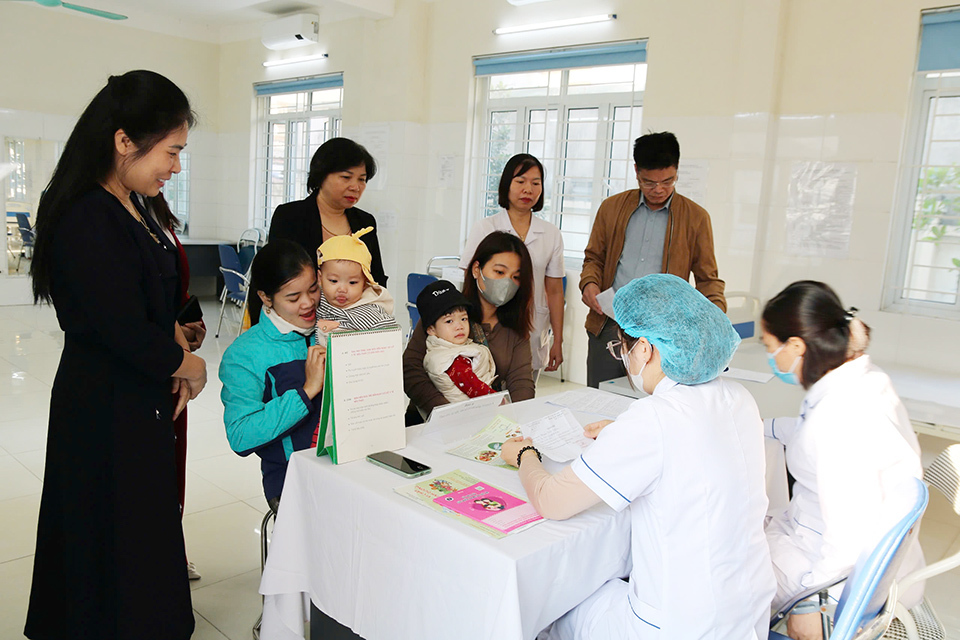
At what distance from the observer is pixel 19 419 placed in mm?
3857

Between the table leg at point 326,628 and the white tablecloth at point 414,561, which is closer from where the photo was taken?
the white tablecloth at point 414,561

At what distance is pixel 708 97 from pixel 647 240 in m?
1.94

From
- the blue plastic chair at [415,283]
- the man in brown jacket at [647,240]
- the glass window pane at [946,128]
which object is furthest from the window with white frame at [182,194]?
the glass window pane at [946,128]

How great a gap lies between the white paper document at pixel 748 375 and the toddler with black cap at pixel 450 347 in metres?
1.00

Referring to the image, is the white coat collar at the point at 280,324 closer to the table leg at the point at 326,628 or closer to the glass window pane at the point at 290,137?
the table leg at the point at 326,628

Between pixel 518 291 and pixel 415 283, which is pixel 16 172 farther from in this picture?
pixel 518 291

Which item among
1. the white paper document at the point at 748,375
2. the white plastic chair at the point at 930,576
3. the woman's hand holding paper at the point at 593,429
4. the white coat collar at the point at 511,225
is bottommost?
the white plastic chair at the point at 930,576

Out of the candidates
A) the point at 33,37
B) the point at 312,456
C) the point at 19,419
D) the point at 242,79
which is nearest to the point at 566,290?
the point at 19,419

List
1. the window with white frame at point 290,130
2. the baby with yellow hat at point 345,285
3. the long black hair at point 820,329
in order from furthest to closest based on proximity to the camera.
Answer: the window with white frame at point 290,130
the baby with yellow hat at point 345,285
the long black hair at point 820,329

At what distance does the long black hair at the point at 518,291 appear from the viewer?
241 centimetres

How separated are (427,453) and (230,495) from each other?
1717mm

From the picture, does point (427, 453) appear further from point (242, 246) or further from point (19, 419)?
point (242, 246)

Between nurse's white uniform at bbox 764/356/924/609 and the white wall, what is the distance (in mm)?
2494

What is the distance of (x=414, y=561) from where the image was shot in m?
1.40
